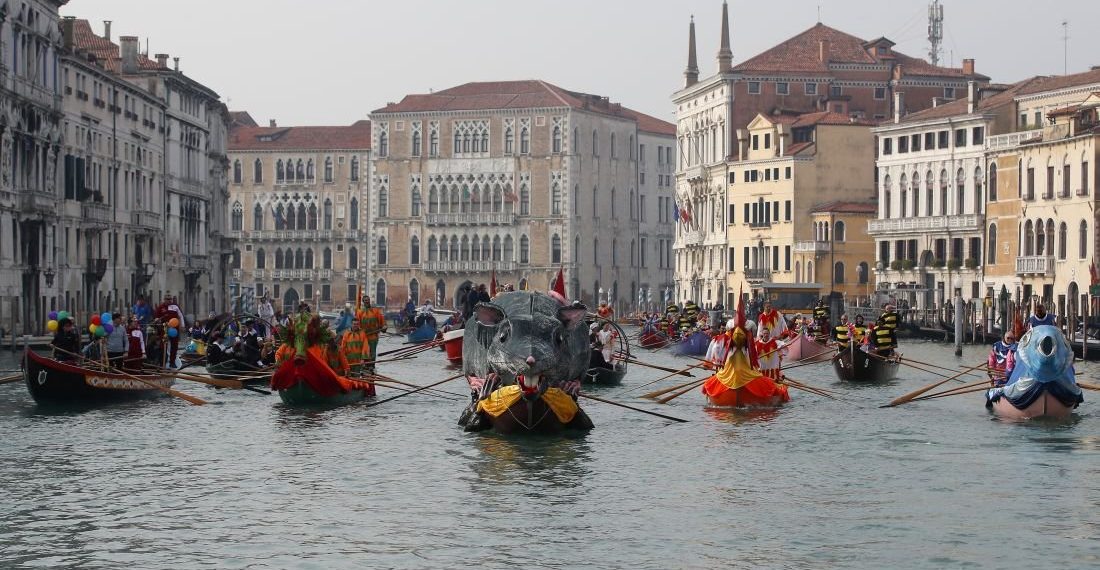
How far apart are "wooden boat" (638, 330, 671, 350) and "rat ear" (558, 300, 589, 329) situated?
3210 centimetres

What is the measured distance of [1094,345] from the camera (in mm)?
46375

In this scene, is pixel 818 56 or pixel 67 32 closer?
pixel 67 32

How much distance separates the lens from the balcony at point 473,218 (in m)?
109

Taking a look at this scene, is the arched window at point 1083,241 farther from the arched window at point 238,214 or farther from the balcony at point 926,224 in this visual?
the arched window at point 238,214

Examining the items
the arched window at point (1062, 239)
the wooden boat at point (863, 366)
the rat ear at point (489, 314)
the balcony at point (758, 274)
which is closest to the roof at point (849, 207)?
the balcony at point (758, 274)

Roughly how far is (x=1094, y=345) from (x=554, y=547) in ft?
108

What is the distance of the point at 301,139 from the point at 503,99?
1253cm

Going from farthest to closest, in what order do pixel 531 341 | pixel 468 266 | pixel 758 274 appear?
1. pixel 468 266
2. pixel 758 274
3. pixel 531 341

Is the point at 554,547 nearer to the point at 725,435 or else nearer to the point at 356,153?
the point at 725,435

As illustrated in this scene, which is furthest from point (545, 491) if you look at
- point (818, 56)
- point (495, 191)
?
point (495, 191)

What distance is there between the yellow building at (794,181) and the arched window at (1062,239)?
20.4m

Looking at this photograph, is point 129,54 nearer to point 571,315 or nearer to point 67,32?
point 67,32

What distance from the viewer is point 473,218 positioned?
358 feet

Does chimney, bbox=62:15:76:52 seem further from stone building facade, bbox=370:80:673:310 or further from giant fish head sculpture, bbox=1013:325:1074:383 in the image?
stone building facade, bbox=370:80:673:310
